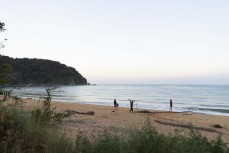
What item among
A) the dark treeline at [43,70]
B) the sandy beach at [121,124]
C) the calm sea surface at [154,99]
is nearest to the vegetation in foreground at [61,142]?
the sandy beach at [121,124]

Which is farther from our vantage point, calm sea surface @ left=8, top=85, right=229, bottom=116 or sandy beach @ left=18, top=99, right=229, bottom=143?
calm sea surface @ left=8, top=85, right=229, bottom=116

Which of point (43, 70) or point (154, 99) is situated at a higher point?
point (43, 70)

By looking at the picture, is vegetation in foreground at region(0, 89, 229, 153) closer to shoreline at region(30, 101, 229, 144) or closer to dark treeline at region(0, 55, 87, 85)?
shoreline at region(30, 101, 229, 144)

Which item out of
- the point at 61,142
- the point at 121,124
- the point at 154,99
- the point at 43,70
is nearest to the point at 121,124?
the point at 121,124

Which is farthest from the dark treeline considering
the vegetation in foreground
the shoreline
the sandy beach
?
the vegetation in foreground

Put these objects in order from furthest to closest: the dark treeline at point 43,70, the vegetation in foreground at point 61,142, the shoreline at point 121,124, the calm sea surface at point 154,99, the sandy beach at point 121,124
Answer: the dark treeline at point 43,70 → the calm sea surface at point 154,99 → the shoreline at point 121,124 → the sandy beach at point 121,124 → the vegetation in foreground at point 61,142

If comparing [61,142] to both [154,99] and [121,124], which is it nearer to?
[121,124]

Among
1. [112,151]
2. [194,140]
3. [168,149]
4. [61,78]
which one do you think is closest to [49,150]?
[112,151]

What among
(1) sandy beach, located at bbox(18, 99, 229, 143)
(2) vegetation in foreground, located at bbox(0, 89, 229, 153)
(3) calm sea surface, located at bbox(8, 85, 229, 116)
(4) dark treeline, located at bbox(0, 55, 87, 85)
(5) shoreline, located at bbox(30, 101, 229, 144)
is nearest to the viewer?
(2) vegetation in foreground, located at bbox(0, 89, 229, 153)

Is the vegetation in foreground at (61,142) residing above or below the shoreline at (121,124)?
above

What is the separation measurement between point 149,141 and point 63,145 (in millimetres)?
1379

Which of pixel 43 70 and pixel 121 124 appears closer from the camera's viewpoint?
pixel 121 124

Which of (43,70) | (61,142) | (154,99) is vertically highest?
(43,70)

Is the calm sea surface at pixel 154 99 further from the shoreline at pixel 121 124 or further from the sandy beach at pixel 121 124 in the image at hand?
the shoreline at pixel 121 124
